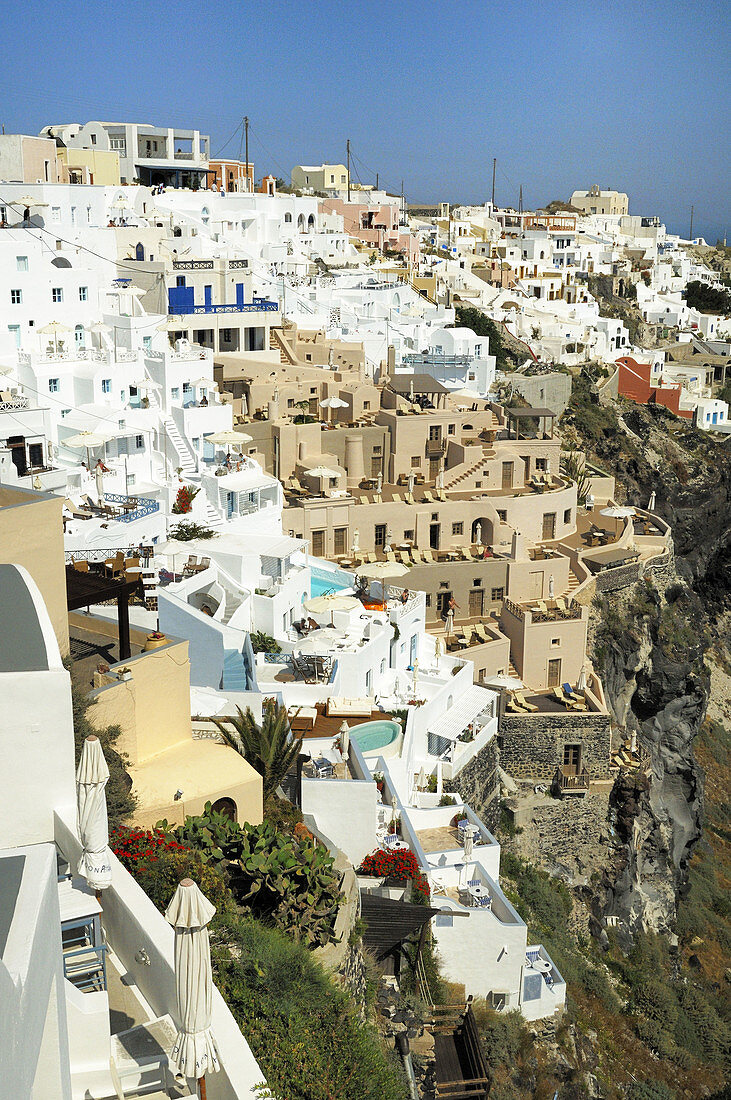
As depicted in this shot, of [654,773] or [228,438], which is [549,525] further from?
[228,438]

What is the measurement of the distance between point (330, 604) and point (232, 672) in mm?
3950

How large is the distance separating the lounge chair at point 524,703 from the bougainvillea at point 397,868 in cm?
966

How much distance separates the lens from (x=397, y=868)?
620 inches

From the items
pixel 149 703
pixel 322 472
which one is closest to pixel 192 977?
pixel 149 703

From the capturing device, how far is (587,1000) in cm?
2120

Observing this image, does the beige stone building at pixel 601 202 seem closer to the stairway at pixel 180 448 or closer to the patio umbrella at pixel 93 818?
the stairway at pixel 180 448

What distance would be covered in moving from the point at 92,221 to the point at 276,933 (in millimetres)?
37194

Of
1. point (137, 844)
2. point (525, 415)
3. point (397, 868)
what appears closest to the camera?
point (137, 844)

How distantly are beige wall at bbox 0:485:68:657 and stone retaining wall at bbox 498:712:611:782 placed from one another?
14.3 meters

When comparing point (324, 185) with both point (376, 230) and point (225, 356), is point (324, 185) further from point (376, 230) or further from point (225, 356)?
point (225, 356)

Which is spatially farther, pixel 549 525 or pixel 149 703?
pixel 549 525

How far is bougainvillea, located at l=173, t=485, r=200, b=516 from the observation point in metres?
26.1

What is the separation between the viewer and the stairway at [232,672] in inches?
744

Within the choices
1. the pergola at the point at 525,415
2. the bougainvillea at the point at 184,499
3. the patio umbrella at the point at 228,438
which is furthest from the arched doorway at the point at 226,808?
the pergola at the point at 525,415
